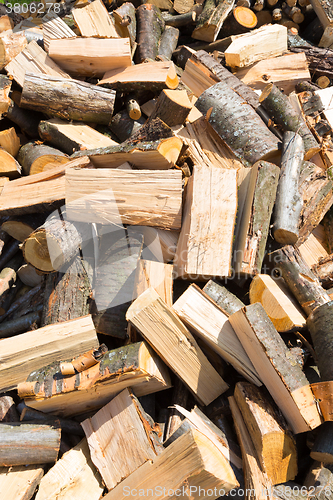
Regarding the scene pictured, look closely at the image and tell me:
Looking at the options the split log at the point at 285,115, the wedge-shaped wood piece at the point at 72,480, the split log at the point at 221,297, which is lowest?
the wedge-shaped wood piece at the point at 72,480

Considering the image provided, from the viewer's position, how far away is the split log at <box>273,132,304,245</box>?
266 cm

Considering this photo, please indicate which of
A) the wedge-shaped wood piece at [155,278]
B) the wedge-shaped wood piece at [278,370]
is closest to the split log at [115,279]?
the wedge-shaped wood piece at [155,278]

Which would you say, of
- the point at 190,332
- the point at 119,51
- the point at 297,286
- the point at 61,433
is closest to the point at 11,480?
the point at 61,433

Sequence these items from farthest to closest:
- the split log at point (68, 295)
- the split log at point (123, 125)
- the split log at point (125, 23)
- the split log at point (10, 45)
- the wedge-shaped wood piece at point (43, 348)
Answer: the split log at point (125, 23) → the split log at point (10, 45) → the split log at point (123, 125) → the split log at point (68, 295) → the wedge-shaped wood piece at point (43, 348)

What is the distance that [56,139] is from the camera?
346 cm

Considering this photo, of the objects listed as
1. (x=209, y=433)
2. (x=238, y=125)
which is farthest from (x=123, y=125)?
(x=209, y=433)

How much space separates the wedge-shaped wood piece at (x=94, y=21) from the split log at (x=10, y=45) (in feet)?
2.22

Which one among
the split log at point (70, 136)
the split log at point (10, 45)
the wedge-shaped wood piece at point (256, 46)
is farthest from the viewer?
the wedge-shaped wood piece at point (256, 46)

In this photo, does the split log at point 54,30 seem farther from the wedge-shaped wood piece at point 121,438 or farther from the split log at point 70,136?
the wedge-shaped wood piece at point 121,438

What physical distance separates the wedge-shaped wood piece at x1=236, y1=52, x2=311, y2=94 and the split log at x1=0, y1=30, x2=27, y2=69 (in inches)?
101

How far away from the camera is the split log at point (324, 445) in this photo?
2.00 m

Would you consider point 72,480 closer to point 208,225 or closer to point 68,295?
point 68,295

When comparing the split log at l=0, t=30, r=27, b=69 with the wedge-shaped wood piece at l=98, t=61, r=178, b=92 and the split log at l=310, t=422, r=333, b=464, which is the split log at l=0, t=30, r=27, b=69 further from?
the split log at l=310, t=422, r=333, b=464

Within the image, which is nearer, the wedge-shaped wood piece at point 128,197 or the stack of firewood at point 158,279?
the stack of firewood at point 158,279
